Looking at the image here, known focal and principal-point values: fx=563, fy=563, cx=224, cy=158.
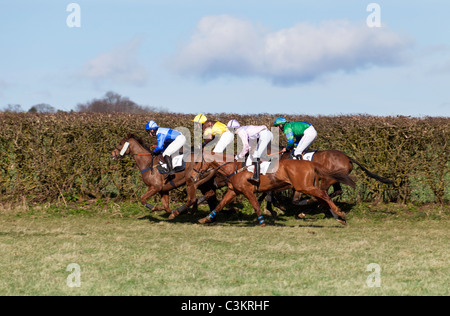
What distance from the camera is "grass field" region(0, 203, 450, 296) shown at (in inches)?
226

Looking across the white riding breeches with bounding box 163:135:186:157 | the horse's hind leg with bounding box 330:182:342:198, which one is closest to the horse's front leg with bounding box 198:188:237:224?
the white riding breeches with bounding box 163:135:186:157

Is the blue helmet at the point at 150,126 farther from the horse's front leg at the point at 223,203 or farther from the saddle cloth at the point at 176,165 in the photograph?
the horse's front leg at the point at 223,203

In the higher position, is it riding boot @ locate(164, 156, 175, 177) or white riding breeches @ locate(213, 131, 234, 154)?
white riding breeches @ locate(213, 131, 234, 154)

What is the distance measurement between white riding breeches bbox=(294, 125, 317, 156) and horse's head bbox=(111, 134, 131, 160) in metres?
3.41

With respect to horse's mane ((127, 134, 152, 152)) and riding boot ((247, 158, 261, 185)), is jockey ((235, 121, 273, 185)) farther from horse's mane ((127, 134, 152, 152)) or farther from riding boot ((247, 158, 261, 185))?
horse's mane ((127, 134, 152, 152))

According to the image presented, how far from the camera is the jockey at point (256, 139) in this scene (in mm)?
10328

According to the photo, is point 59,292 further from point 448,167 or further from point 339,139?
point 448,167

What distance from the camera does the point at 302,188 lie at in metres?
10.0

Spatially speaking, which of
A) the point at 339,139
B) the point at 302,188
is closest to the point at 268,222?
the point at 302,188

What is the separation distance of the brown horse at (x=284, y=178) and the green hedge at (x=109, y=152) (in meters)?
1.75

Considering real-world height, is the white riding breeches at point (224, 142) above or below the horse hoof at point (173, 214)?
above

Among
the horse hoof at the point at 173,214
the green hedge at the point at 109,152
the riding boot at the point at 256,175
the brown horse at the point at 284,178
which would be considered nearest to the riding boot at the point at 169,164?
the brown horse at the point at 284,178

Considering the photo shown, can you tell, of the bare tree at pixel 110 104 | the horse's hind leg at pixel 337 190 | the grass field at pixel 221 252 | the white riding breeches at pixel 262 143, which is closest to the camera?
the grass field at pixel 221 252
